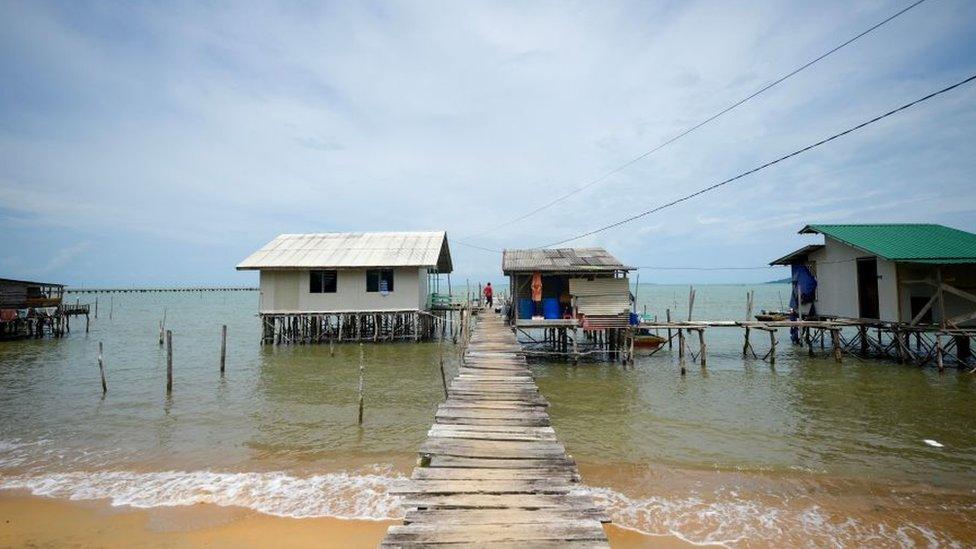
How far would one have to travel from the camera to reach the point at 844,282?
72.4 feet

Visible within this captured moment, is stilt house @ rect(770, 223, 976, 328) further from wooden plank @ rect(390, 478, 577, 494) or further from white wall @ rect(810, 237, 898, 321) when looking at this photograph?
wooden plank @ rect(390, 478, 577, 494)

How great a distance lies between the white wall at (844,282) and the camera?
784 inches

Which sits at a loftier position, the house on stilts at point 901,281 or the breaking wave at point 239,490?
the house on stilts at point 901,281

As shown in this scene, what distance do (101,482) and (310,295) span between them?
17.4 m

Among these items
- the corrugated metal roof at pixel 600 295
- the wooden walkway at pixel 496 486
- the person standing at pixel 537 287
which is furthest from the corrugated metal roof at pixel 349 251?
the wooden walkway at pixel 496 486

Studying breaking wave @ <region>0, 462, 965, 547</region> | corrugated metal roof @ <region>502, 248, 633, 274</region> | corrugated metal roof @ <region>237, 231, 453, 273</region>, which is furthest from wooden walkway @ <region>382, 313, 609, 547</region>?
corrugated metal roof @ <region>237, 231, 453, 273</region>

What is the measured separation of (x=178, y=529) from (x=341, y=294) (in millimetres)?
19235

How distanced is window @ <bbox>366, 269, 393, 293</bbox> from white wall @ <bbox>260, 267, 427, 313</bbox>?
0.22 m

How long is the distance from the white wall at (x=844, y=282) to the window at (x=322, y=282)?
25.0 metres

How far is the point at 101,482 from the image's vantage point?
9.16m

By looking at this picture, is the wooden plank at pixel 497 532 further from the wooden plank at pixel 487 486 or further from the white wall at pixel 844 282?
the white wall at pixel 844 282

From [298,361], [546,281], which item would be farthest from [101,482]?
[546,281]

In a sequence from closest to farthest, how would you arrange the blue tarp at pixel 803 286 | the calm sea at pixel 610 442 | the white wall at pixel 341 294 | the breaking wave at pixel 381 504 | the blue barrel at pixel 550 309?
the breaking wave at pixel 381 504, the calm sea at pixel 610 442, the blue barrel at pixel 550 309, the blue tarp at pixel 803 286, the white wall at pixel 341 294

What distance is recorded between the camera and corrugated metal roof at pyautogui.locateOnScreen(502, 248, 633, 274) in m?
19.9
